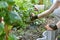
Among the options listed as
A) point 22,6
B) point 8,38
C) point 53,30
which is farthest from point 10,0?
point 22,6

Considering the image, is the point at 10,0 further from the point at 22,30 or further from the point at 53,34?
the point at 22,30

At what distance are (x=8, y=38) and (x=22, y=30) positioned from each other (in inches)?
46.7

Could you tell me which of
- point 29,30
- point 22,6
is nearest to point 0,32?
point 22,6

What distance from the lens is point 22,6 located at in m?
2.22

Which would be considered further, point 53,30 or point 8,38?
point 53,30

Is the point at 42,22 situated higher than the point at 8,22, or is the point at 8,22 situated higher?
the point at 42,22

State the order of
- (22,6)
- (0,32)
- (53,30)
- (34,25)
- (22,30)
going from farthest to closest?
1. (34,25)
2. (22,30)
3. (22,6)
4. (53,30)
5. (0,32)

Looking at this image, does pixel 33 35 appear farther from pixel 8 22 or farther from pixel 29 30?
pixel 8 22

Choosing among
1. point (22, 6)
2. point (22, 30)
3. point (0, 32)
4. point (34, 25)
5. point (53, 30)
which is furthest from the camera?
point (34, 25)

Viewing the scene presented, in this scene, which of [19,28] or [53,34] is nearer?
[53,34]

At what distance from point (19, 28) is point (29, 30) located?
135 mm

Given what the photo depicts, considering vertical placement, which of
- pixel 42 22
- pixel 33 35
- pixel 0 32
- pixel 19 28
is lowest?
pixel 0 32

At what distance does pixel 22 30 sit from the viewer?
2373 mm

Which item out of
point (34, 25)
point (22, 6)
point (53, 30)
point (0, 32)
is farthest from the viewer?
point (34, 25)
